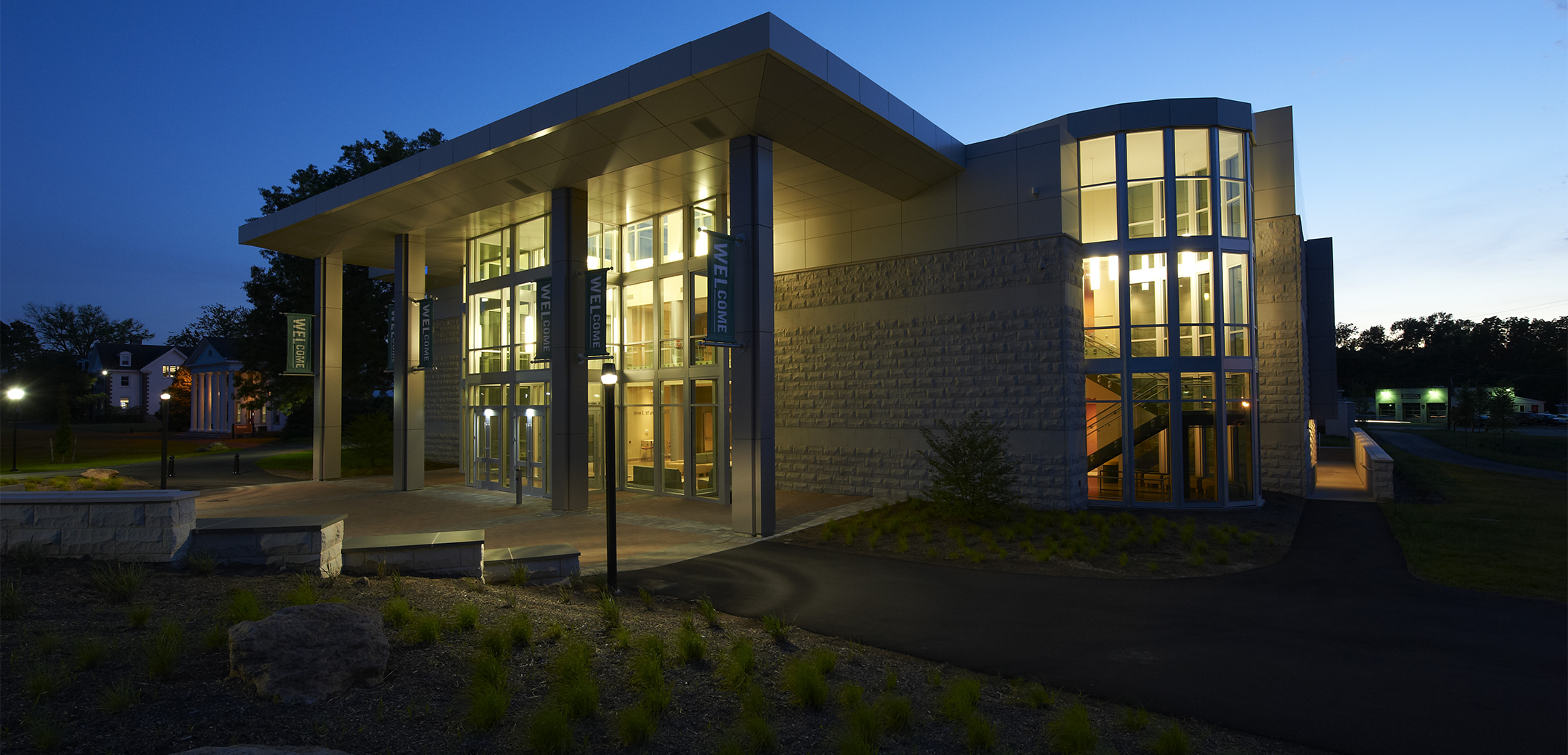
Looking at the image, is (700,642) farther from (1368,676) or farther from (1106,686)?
(1368,676)

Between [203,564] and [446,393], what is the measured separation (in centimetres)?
2434

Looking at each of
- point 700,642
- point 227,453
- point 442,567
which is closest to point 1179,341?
point 700,642

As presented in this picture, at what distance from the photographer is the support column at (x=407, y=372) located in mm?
19906

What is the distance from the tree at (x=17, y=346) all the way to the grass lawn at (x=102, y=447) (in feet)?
107

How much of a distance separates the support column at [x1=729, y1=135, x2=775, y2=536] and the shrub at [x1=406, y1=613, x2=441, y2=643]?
7231 mm

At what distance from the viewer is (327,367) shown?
2259 cm

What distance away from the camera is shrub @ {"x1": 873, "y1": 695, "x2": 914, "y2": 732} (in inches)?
188

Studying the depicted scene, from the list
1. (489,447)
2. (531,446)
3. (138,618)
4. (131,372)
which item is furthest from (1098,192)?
(131,372)

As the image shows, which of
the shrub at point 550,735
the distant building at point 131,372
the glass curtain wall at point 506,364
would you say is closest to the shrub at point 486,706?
the shrub at point 550,735

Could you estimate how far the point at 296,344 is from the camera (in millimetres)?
22422

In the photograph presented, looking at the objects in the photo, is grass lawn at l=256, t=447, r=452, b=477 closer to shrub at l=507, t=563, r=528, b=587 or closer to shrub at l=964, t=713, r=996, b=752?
shrub at l=507, t=563, r=528, b=587

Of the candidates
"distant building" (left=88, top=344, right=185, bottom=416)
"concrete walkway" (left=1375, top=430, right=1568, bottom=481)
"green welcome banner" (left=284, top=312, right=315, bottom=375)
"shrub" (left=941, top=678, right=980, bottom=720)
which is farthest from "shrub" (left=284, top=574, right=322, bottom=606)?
"distant building" (left=88, top=344, right=185, bottom=416)

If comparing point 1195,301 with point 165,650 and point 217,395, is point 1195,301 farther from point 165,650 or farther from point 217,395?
point 217,395

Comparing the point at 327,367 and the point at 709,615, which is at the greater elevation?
the point at 327,367
